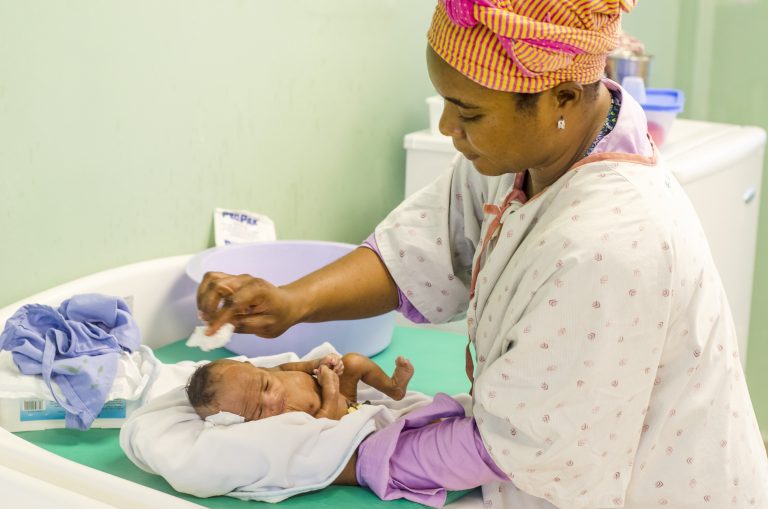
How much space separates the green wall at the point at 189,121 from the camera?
4.41 feet

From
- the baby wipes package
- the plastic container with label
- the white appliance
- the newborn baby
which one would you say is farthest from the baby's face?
the plastic container with label

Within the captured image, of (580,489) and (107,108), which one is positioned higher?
(107,108)

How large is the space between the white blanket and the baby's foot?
152mm

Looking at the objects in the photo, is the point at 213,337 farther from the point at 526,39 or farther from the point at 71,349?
the point at 526,39

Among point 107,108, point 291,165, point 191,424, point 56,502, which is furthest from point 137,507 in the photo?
point 291,165

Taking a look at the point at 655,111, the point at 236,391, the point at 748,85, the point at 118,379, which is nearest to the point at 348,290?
the point at 236,391

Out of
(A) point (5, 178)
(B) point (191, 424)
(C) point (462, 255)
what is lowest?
(B) point (191, 424)

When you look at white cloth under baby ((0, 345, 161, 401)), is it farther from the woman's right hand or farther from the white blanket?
the woman's right hand

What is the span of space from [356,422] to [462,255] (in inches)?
11.5

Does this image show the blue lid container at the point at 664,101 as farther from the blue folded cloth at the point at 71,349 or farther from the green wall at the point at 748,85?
the blue folded cloth at the point at 71,349

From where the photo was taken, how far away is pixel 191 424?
1.18 meters

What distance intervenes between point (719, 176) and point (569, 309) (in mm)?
1107

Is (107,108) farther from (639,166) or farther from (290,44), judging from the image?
(639,166)

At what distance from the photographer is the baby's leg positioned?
1360 mm
